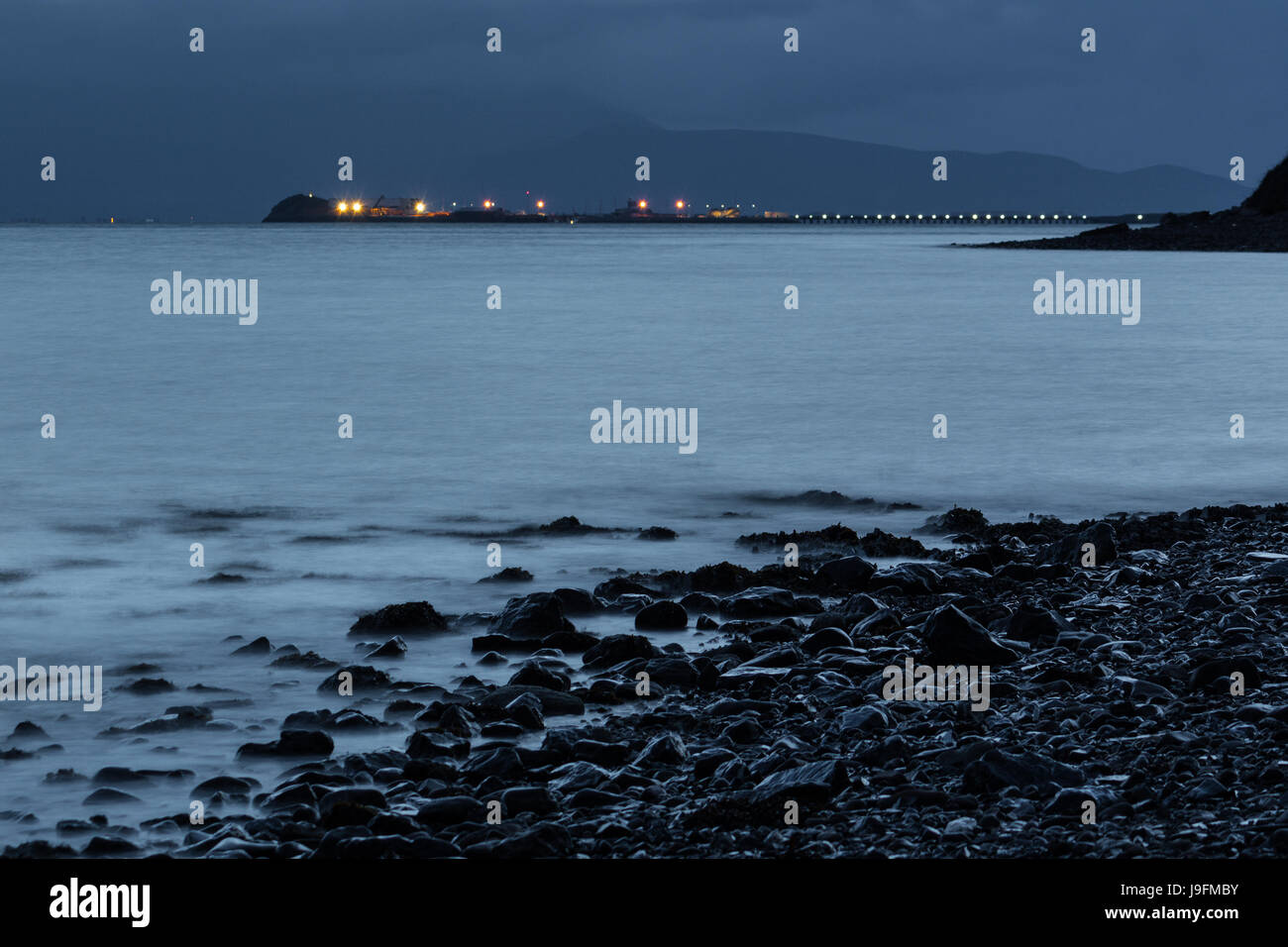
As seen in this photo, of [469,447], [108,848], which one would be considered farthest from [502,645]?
[469,447]

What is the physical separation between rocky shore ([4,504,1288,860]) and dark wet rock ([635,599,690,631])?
29 mm

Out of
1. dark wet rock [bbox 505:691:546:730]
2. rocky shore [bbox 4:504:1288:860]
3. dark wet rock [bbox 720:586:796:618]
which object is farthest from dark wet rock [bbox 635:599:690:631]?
dark wet rock [bbox 505:691:546:730]

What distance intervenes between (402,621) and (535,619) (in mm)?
977

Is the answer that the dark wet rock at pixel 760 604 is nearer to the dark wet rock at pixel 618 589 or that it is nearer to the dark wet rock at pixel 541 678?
the dark wet rock at pixel 618 589

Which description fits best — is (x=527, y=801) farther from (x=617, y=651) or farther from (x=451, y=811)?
(x=617, y=651)

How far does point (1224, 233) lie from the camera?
320 ft

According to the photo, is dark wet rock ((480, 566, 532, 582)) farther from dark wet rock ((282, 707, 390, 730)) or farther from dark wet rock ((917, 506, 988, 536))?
dark wet rock ((917, 506, 988, 536))

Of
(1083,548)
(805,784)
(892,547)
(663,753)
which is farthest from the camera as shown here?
(892,547)

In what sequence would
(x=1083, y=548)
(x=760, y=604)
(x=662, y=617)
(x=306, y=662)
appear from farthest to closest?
(x=1083, y=548)
(x=760, y=604)
(x=662, y=617)
(x=306, y=662)

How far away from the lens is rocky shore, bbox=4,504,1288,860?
19.1ft

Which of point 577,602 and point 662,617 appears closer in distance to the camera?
point 662,617

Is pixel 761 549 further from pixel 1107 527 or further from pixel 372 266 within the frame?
pixel 372 266

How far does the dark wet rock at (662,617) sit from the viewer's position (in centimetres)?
952
